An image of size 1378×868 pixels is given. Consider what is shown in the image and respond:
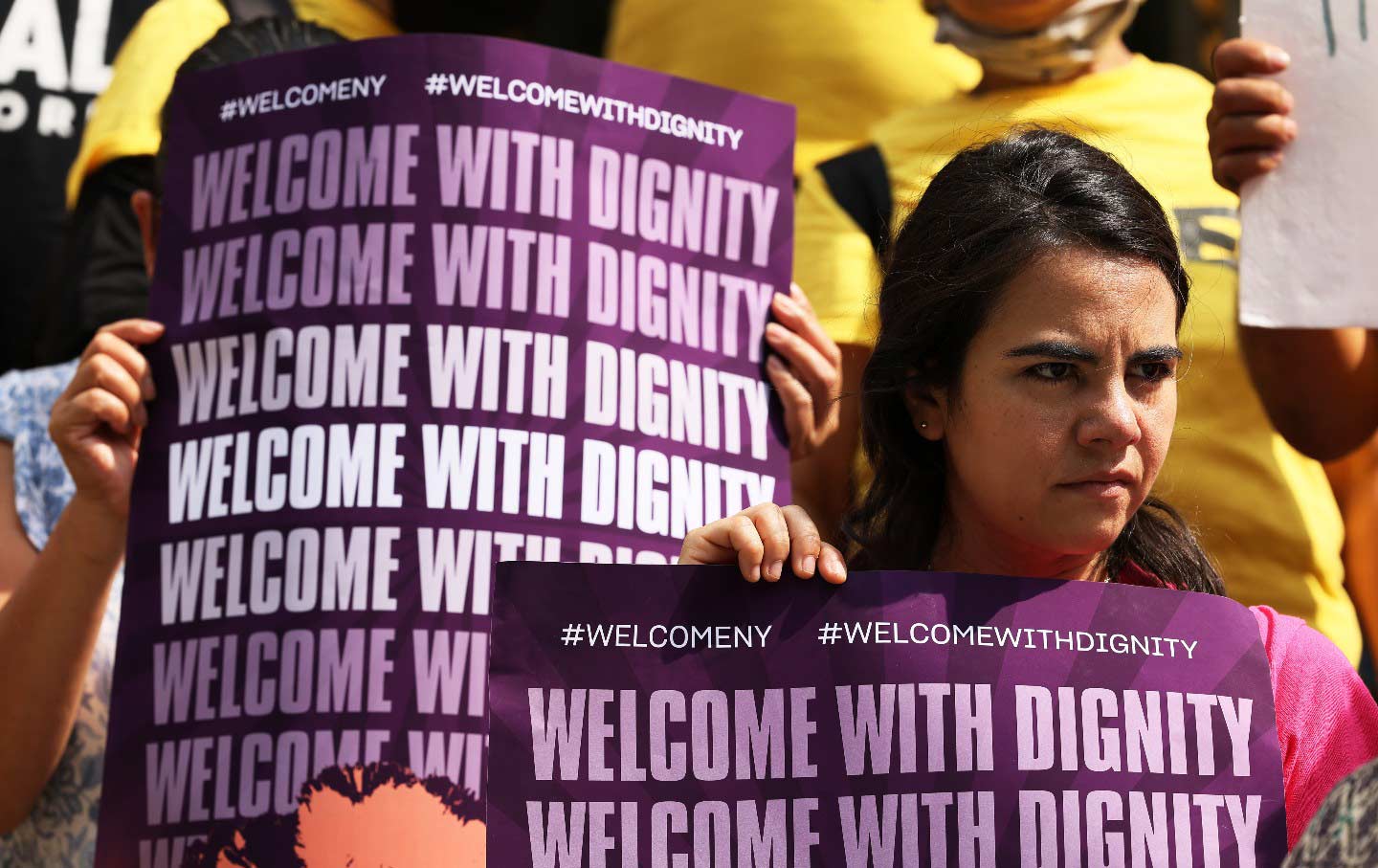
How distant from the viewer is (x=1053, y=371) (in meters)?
1.90

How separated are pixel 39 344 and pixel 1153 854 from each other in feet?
8.76

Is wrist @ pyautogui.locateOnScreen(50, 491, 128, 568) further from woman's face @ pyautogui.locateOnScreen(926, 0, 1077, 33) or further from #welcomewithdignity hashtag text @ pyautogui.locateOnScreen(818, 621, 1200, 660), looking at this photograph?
woman's face @ pyautogui.locateOnScreen(926, 0, 1077, 33)

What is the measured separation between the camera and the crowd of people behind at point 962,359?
1.88m

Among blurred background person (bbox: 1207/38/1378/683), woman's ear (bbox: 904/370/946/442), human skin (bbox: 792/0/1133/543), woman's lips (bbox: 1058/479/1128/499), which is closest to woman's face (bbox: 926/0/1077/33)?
human skin (bbox: 792/0/1133/543)

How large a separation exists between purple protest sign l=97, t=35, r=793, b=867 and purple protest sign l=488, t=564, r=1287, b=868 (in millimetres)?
429

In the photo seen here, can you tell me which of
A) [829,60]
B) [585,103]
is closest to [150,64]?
[829,60]

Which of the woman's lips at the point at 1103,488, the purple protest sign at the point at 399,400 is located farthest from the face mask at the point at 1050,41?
the woman's lips at the point at 1103,488

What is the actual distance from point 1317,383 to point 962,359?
894mm

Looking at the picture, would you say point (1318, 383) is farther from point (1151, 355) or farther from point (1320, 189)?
point (1151, 355)

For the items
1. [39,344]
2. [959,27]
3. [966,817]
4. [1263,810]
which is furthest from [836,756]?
[39,344]

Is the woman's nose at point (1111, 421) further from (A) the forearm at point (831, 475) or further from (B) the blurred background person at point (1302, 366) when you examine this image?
(A) the forearm at point (831, 475)

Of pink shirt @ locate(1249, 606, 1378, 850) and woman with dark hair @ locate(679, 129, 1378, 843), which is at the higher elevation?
woman with dark hair @ locate(679, 129, 1378, 843)

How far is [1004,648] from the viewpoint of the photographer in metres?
1.73

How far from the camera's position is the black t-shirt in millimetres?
3639
